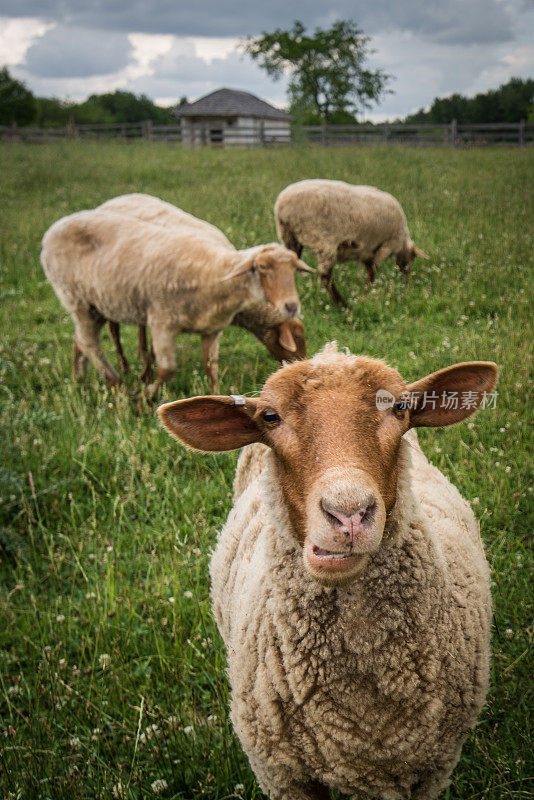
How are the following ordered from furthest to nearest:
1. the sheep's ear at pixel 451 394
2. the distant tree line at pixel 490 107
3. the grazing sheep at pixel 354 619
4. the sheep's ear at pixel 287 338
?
1. the distant tree line at pixel 490 107
2. the sheep's ear at pixel 287 338
3. the sheep's ear at pixel 451 394
4. the grazing sheep at pixel 354 619

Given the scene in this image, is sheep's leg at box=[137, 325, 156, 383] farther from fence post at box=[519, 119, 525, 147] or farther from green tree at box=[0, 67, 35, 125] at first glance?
green tree at box=[0, 67, 35, 125]

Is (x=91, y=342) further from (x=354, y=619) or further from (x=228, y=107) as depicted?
(x=228, y=107)

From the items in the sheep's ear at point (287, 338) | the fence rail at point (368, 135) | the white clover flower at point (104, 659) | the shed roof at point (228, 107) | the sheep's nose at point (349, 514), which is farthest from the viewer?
the shed roof at point (228, 107)

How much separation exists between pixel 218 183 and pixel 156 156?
6032mm

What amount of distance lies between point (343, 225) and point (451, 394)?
7.00 m

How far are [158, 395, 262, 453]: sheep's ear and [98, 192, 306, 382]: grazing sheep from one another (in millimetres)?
3151

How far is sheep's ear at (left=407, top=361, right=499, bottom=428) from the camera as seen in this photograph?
187cm

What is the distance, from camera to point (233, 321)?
618cm

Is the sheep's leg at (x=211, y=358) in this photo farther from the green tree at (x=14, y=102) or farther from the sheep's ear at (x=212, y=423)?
the green tree at (x=14, y=102)

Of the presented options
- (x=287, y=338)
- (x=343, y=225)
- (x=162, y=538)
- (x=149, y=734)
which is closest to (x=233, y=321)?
(x=287, y=338)

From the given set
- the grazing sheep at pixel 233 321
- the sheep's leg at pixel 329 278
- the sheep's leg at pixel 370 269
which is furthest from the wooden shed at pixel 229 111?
the grazing sheep at pixel 233 321

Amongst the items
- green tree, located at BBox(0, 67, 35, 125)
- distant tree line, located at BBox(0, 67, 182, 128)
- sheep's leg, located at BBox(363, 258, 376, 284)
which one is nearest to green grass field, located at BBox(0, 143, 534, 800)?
sheep's leg, located at BBox(363, 258, 376, 284)

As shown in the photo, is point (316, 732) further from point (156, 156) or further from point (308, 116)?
point (308, 116)

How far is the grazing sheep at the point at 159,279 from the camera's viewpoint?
543 cm
